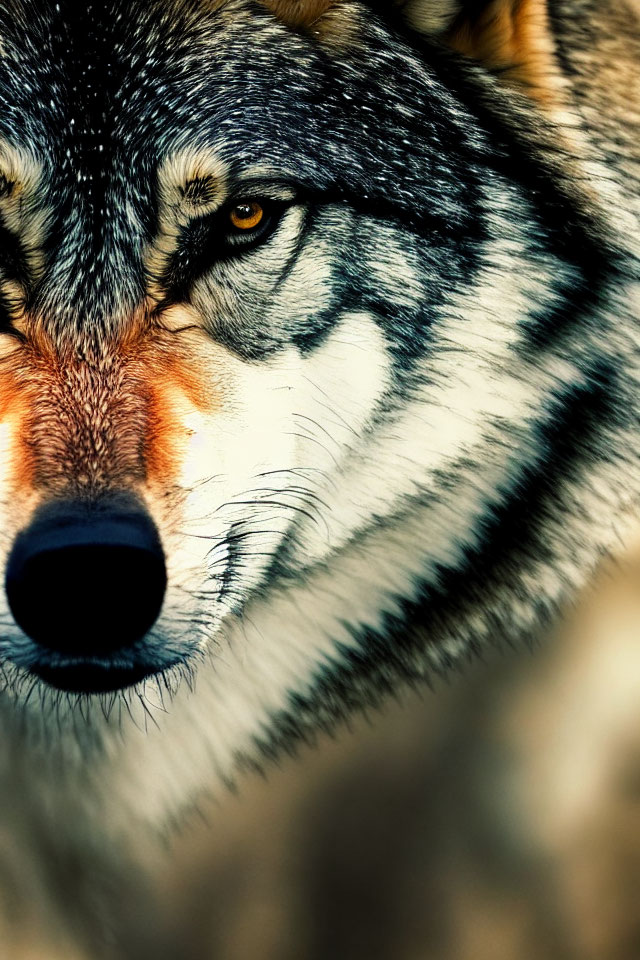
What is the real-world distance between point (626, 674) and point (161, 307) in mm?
2108

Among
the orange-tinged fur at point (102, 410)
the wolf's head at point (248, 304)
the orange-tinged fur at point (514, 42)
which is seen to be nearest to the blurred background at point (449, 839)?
the wolf's head at point (248, 304)

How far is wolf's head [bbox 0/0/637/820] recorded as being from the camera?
1.08m

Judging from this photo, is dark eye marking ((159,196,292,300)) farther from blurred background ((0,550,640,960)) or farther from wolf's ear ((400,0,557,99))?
blurred background ((0,550,640,960))

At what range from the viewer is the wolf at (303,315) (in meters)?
1.09

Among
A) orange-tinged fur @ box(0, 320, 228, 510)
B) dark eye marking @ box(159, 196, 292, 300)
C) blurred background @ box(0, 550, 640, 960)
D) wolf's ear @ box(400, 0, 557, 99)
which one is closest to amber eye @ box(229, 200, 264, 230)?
dark eye marking @ box(159, 196, 292, 300)

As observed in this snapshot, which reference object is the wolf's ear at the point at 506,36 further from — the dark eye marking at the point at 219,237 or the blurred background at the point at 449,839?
the blurred background at the point at 449,839

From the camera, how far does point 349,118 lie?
119cm

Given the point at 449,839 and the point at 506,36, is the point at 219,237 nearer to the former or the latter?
the point at 506,36

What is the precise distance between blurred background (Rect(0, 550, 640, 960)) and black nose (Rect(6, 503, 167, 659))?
1915 millimetres

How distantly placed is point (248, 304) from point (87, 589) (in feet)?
1.22

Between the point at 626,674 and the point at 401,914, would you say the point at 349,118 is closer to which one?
the point at 626,674

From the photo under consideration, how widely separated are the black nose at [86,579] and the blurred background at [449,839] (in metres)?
1.91

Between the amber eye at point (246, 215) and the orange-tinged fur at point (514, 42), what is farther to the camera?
the orange-tinged fur at point (514, 42)

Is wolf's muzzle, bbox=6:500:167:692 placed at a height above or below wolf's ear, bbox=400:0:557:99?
below
